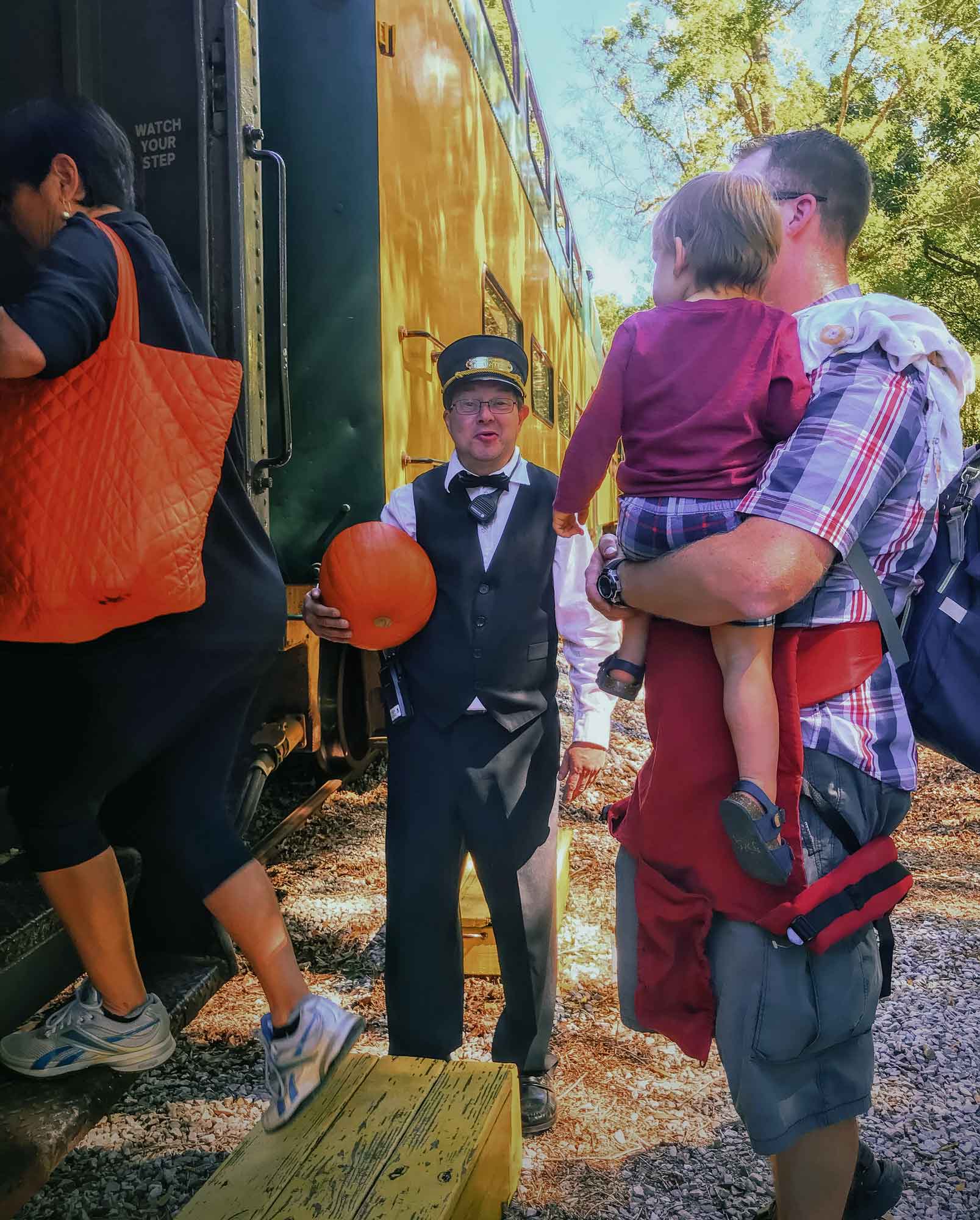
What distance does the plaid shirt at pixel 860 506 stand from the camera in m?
1.51

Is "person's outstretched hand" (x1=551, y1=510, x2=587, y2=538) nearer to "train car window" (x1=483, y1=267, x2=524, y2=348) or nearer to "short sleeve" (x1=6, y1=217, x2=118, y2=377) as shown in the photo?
"short sleeve" (x1=6, y1=217, x2=118, y2=377)

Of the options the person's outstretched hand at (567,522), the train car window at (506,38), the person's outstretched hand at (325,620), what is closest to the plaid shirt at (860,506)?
the person's outstretched hand at (567,522)

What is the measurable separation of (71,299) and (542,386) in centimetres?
683

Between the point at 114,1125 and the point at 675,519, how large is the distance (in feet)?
7.28

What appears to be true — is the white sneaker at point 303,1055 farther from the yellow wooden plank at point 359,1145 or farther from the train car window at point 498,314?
the train car window at point 498,314

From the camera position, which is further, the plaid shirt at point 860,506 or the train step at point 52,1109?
the train step at point 52,1109

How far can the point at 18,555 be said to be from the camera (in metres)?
1.70

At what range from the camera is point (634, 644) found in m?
1.88

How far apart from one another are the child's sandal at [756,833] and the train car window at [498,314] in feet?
12.7

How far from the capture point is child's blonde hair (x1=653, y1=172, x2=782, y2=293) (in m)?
1.69

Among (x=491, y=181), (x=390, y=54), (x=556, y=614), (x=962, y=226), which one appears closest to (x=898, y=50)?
(x=962, y=226)

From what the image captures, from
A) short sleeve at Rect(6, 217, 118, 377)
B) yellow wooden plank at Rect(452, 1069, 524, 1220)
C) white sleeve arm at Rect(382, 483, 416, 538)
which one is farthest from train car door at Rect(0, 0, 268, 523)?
yellow wooden plank at Rect(452, 1069, 524, 1220)

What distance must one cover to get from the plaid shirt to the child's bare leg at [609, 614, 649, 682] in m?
0.31

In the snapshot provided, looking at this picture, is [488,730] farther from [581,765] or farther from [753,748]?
[753,748]
